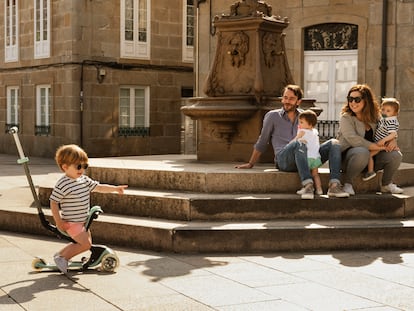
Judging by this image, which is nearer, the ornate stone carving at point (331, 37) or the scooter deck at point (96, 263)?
the scooter deck at point (96, 263)

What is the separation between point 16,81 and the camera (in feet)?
83.4

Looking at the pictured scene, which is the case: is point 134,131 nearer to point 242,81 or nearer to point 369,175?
point 242,81

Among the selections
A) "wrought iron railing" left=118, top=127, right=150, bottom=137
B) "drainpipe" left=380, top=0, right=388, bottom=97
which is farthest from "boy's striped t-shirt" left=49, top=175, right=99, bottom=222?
"wrought iron railing" left=118, top=127, right=150, bottom=137

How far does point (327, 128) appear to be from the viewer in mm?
17562

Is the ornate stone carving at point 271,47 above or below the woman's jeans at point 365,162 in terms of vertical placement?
above

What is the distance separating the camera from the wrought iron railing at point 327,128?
1739 cm

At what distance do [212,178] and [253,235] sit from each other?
1090 mm

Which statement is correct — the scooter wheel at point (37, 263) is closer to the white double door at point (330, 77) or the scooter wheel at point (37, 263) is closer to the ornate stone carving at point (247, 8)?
the ornate stone carving at point (247, 8)

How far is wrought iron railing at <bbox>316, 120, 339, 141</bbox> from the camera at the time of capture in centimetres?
1739

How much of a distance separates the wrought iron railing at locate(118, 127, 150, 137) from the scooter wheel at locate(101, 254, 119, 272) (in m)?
16.8

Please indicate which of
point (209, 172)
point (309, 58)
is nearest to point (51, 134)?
point (309, 58)

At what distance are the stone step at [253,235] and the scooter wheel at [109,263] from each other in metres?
0.93

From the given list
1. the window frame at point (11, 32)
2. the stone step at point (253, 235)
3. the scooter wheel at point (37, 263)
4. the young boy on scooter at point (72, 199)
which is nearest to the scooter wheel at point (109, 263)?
the young boy on scooter at point (72, 199)

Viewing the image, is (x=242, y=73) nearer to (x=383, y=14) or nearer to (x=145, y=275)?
(x=145, y=275)
